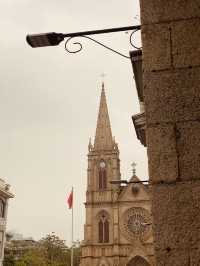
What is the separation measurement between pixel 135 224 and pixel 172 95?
48417 millimetres

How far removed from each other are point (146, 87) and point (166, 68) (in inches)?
9.8

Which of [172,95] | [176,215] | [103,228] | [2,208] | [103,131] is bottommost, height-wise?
[176,215]

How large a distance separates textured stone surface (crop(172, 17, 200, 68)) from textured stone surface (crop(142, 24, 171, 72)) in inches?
2.5

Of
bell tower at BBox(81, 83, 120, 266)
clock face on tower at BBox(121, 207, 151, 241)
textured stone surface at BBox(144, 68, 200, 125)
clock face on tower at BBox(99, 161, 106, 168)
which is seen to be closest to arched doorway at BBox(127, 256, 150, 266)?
clock face on tower at BBox(121, 207, 151, 241)

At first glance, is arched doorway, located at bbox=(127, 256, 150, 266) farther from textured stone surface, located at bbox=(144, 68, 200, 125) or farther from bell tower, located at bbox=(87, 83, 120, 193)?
textured stone surface, located at bbox=(144, 68, 200, 125)

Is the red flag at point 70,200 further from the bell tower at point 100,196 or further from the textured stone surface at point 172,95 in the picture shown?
the textured stone surface at point 172,95

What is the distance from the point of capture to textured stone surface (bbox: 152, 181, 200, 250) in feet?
9.23

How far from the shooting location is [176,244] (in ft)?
9.23

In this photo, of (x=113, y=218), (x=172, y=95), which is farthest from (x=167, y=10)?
(x=113, y=218)

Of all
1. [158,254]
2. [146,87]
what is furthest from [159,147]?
[158,254]

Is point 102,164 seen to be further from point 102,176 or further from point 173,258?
point 173,258

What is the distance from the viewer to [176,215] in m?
2.90

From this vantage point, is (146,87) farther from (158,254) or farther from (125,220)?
(125,220)

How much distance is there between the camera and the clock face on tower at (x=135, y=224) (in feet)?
162
